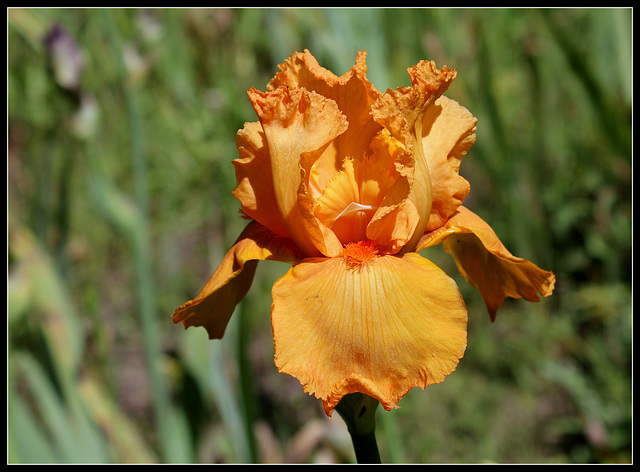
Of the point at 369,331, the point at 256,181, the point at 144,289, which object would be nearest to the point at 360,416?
the point at 369,331

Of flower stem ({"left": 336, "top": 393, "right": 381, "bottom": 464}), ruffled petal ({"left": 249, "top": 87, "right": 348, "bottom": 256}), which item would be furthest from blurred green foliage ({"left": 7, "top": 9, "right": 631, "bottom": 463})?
ruffled petal ({"left": 249, "top": 87, "right": 348, "bottom": 256})

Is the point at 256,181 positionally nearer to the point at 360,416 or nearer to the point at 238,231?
the point at 360,416

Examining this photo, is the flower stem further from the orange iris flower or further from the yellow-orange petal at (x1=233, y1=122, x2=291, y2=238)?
the yellow-orange petal at (x1=233, y1=122, x2=291, y2=238)

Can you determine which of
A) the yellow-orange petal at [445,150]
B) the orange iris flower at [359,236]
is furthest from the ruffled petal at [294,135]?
the yellow-orange petal at [445,150]
